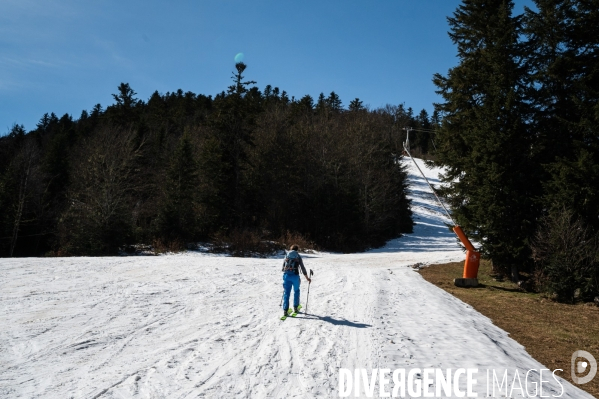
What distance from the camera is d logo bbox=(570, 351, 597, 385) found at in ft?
26.8

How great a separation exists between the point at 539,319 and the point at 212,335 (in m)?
10.7

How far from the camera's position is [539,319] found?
12.9 m

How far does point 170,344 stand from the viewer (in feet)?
27.2

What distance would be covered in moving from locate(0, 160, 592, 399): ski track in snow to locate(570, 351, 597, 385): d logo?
538mm

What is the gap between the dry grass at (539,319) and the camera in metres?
9.62

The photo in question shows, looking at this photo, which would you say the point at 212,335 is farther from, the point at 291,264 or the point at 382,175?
the point at 382,175

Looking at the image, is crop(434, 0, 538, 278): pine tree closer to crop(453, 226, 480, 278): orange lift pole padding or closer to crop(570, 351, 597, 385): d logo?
crop(453, 226, 480, 278): orange lift pole padding

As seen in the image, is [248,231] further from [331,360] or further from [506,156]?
[331,360]

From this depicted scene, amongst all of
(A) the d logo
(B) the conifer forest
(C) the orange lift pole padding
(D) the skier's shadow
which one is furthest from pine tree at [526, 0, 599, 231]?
(D) the skier's shadow

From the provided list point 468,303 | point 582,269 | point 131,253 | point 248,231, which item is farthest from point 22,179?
point 582,269

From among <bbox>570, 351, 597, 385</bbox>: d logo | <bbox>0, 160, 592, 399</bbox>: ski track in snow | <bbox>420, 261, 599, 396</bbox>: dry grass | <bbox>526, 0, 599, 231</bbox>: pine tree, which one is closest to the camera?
<bbox>0, 160, 592, 399</bbox>: ski track in snow

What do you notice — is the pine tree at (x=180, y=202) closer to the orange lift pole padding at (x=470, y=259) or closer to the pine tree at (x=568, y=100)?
the orange lift pole padding at (x=470, y=259)

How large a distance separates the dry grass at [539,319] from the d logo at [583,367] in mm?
104

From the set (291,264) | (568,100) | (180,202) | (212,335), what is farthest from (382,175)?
(212,335)
